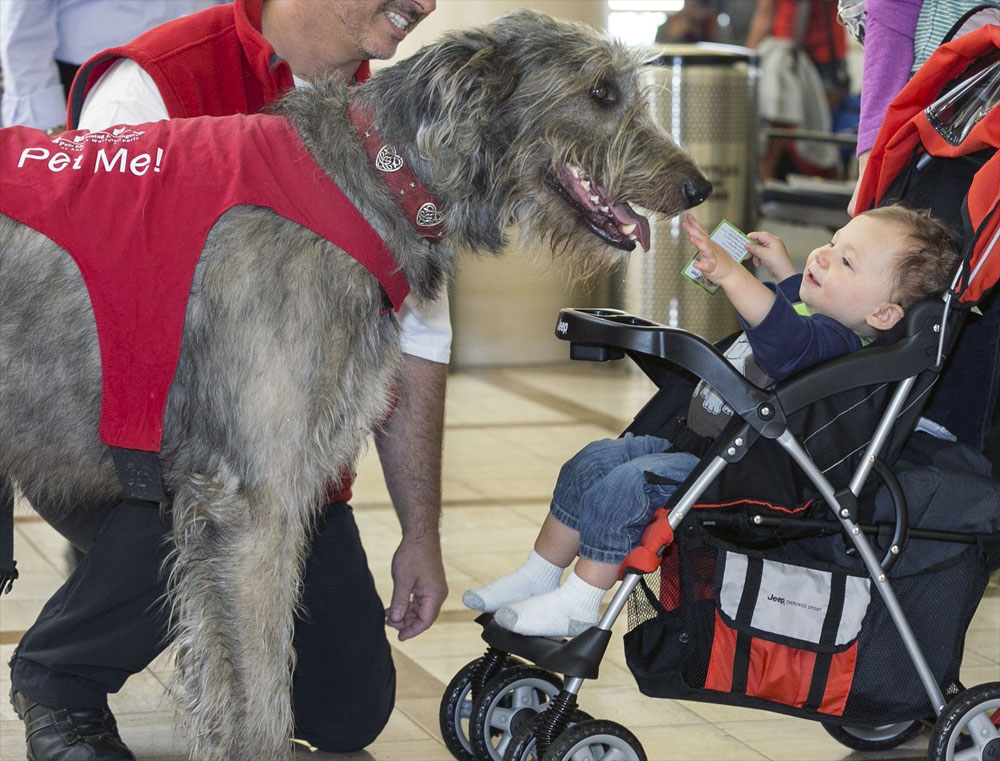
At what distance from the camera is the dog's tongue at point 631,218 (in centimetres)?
258

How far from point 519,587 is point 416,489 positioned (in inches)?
19.9

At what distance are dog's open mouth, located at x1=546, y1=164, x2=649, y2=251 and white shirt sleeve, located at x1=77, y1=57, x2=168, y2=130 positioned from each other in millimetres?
962

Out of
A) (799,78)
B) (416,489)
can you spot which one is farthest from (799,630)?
(799,78)

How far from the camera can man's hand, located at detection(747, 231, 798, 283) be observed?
295 centimetres

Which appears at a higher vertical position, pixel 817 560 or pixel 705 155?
pixel 817 560

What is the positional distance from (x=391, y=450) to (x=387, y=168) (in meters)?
0.95

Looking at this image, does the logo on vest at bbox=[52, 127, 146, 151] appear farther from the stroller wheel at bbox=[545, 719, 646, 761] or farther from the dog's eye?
the stroller wheel at bbox=[545, 719, 646, 761]

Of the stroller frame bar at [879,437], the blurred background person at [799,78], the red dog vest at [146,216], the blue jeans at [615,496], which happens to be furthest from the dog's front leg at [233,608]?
the blurred background person at [799,78]

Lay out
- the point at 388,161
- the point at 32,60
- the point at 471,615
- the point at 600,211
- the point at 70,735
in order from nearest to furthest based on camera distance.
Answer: the point at 388,161, the point at 600,211, the point at 70,735, the point at 471,615, the point at 32,60

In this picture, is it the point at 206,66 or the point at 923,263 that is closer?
the point at 923,263

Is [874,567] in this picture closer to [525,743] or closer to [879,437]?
[879,437]

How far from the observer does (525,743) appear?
2.58 metres

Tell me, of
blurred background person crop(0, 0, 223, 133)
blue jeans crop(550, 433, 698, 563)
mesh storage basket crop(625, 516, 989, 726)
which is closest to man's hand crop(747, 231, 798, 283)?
blue jeans crop(550, 433, 698, 563)

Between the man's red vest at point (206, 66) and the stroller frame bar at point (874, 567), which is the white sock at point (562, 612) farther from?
the man's red vest at point (206, 66)
